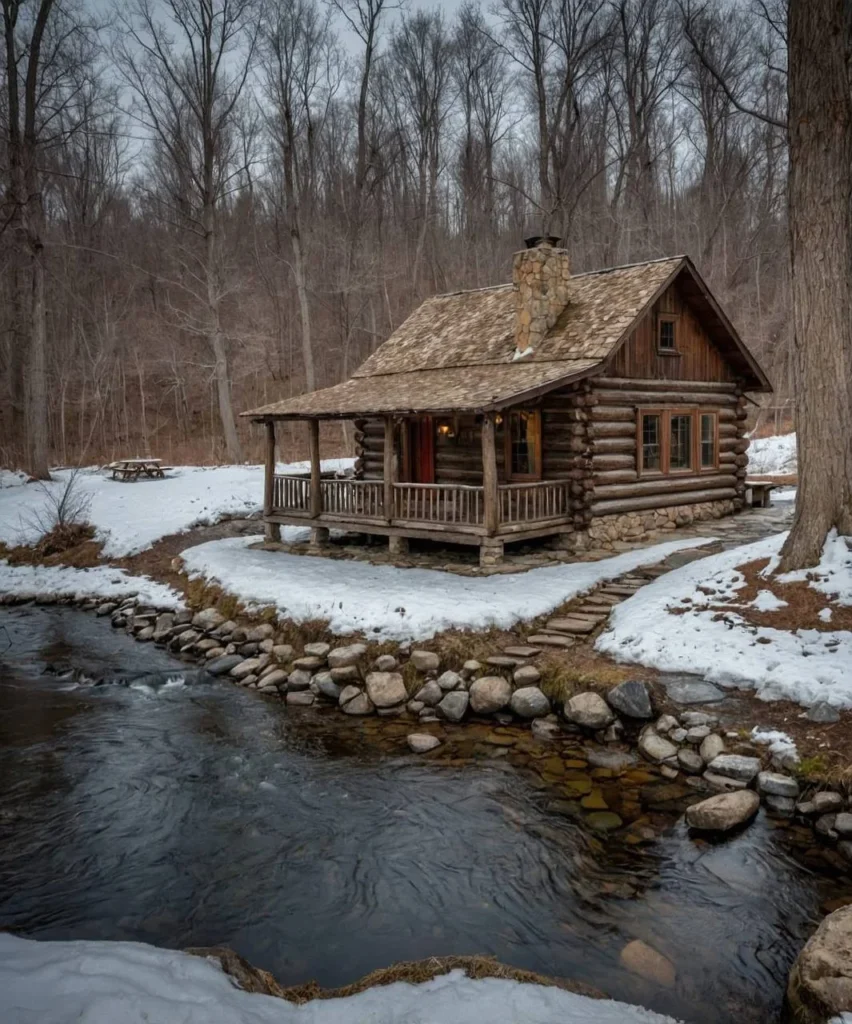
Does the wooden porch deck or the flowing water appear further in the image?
the wooden porch deck

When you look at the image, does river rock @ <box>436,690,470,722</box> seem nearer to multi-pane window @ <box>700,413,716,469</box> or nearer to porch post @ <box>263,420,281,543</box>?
porch post @ <box>263,420,281,543</box>

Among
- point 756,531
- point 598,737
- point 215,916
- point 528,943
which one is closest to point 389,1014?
point 528,943

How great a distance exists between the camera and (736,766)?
27.8ft

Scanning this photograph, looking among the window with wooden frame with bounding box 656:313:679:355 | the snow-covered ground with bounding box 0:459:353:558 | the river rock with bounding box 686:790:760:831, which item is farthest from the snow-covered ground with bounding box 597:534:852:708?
the snow-covered ground with bounding box 0:459:353:558

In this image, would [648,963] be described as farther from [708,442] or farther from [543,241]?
[708,442]

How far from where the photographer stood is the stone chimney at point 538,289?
1781 centimetres

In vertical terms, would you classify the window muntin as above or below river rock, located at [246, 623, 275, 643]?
above

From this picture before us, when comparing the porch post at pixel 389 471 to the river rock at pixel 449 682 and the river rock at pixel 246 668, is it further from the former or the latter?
the river rock at pixel 449 682

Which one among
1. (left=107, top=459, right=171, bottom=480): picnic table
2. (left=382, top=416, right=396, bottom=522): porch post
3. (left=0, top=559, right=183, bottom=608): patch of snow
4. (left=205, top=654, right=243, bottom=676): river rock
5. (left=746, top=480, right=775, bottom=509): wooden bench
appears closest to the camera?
(left=205, top=654, right=243, bottom=676): river rock

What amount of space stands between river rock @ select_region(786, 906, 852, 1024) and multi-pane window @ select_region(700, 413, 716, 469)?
51.7 ft

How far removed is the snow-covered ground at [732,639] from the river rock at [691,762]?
1.34 metres

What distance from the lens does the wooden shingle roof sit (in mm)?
15582

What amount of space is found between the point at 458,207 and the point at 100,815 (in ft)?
131

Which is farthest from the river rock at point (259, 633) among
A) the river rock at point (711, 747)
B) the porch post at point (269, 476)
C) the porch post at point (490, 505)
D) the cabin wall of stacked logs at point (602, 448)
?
the river rock at point (711, 747)
